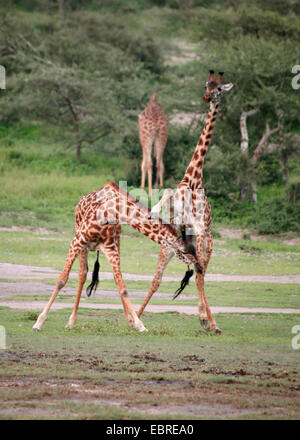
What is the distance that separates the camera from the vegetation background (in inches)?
859

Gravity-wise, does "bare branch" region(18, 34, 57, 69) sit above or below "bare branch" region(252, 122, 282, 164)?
above

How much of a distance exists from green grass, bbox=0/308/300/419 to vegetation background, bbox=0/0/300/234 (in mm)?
9492

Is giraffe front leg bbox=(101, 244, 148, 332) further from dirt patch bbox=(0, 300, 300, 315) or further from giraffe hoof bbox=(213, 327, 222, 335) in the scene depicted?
dirt patch bbox=(0, 300, 300, 315)

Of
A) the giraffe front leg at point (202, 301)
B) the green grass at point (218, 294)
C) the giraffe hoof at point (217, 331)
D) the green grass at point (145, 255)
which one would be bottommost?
the green grass at point (145, 255)

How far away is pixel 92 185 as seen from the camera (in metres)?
22.8

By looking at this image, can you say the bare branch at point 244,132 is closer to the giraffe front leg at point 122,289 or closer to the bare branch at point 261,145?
the bare branch at point 261,145

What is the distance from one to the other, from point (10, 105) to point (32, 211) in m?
7.20

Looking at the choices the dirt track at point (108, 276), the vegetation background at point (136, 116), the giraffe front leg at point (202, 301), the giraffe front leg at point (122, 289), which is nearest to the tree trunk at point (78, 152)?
the vegetation background at point (136, 116)

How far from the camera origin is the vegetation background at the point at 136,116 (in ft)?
71.6

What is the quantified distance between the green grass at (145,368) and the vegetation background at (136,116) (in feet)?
31.1

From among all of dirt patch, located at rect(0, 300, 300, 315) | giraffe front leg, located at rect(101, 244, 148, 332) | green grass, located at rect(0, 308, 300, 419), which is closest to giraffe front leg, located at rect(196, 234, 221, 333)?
green grass, located at rect(0, 308, 300, 419)

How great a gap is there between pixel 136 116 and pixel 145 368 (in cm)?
1915

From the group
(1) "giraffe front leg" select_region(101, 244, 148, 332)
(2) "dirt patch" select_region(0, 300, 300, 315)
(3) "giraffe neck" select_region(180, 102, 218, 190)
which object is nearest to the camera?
(1) "giraffe front leg" select_region(101, 244, 148, 332)
